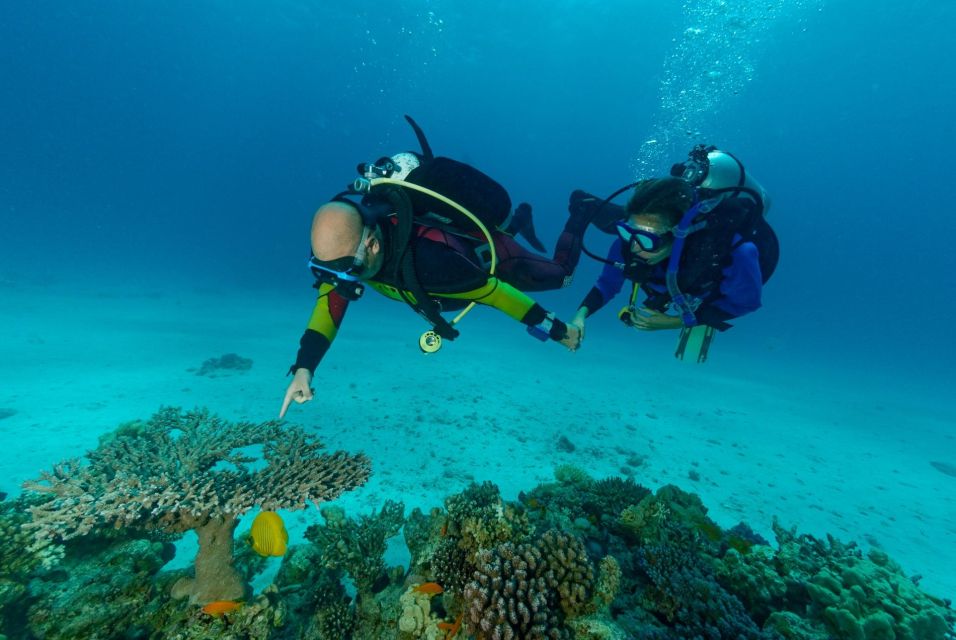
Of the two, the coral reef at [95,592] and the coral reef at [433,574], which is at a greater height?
the coral reef at [433,574]

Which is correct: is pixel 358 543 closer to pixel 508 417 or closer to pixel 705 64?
pixel 508 417

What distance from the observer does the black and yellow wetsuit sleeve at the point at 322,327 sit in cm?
447

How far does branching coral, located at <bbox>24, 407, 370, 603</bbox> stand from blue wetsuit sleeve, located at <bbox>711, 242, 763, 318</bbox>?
4.91 m

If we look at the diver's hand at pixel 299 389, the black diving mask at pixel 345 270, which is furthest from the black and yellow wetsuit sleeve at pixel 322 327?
the black diving mask at pixel 345 270

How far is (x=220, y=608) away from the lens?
11.9ft

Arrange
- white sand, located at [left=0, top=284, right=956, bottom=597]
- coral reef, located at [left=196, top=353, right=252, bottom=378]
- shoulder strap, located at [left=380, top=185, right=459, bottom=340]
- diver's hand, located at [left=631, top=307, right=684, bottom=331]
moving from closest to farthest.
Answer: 1. shoulder strap, located at [left=380, top=185, right=459, bottom=340]
2. diver's hand, located at [left=631, top=307, right=684, bottom=331]
3. white sand, located at [left=0, top=284, right=956, bottom=597]
4. coral reef, located at [left=196, top=353, right=252, bottom=378]

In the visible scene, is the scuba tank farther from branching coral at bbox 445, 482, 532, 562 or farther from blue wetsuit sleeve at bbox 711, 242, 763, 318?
branching coral at bbox 445, 482, 532, 562

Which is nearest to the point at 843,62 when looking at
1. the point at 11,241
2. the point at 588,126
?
the point at 588,126

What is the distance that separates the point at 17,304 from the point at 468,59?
67.9 m

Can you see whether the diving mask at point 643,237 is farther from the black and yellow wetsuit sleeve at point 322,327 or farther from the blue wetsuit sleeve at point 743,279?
the black and yellow wetsuit sleeve at point 322,327

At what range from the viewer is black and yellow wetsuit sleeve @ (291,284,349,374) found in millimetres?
4473

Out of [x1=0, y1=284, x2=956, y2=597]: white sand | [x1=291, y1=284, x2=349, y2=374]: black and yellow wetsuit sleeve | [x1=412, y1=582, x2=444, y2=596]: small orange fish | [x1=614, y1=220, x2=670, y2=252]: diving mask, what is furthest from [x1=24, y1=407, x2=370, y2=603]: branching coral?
[x1=614, y1=220, x2=670, y2=252]: diving mask

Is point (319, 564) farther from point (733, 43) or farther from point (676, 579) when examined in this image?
point (733, 43)

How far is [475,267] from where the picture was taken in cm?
417
